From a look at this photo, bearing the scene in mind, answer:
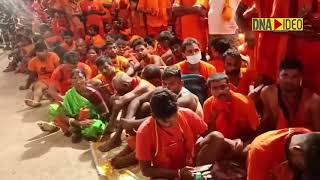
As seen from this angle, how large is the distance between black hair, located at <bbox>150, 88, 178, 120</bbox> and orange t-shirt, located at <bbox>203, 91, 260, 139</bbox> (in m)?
0.53

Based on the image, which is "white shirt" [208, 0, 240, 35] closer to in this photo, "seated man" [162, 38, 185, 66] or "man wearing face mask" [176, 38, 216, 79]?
"seated man" [162, 38, 185, 66]

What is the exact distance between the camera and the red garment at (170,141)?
11.3ft

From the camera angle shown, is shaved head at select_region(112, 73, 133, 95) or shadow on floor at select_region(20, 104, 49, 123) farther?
shadow on floor at select_region(20, 104, 49, 123)

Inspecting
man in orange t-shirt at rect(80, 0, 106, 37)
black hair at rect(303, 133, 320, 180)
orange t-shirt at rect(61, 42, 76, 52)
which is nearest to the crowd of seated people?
black hair at rect(303, 133, 320, 180)

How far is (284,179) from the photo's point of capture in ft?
8.18

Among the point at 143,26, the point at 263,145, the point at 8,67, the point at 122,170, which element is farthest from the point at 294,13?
the point at 8,67

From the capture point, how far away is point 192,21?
19.8ft

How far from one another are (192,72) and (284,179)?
246 cm

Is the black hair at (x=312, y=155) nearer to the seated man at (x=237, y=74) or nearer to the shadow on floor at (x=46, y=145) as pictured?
the seated man at (x=237, y=74)

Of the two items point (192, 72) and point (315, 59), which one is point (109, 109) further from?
point (315, 59)

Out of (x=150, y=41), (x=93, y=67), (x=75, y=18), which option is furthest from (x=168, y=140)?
(x=75, y=18)

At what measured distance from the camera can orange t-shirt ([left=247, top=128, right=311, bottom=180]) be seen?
248 cm

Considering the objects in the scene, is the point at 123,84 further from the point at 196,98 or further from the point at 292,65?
the point at 292,65

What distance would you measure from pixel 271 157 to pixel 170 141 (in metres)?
1.10
